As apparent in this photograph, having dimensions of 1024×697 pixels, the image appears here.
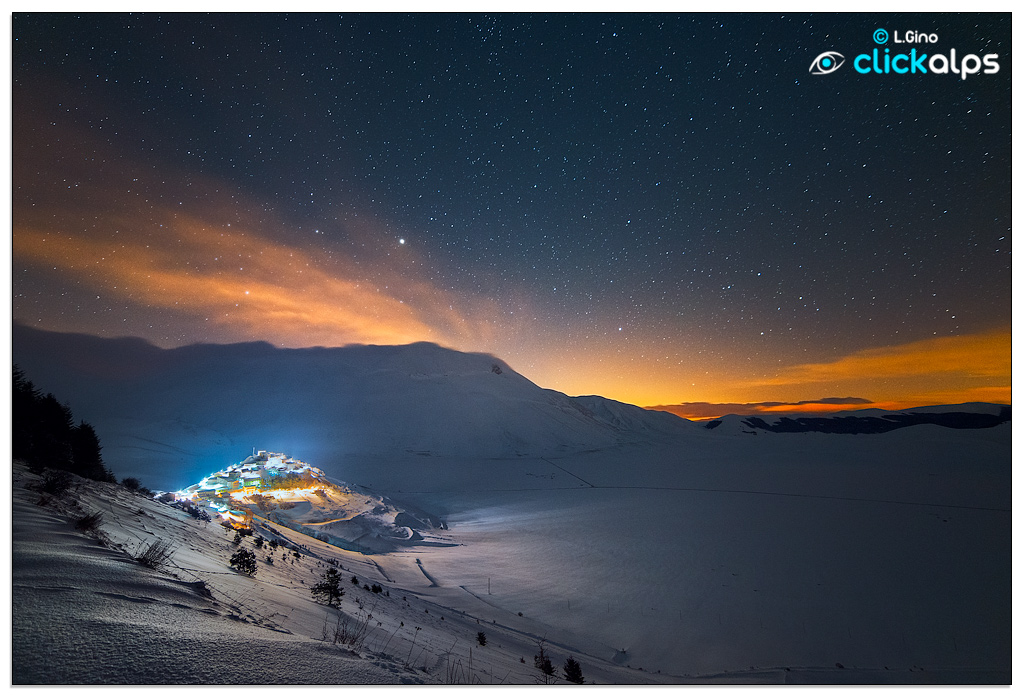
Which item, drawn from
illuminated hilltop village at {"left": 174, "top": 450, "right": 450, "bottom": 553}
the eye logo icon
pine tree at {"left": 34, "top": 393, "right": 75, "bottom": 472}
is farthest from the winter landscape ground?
the eye logo icon

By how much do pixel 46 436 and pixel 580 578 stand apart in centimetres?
1252

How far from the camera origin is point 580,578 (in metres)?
11.8

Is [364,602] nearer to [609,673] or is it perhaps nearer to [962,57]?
[609,673]

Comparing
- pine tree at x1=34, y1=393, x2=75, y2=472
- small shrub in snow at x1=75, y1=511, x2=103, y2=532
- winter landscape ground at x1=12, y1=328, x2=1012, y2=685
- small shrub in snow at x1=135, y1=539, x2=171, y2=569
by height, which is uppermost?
pine tree at x1=34, y1=393, x2=75, y2=472

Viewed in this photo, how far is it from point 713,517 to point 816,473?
1799 centimetres

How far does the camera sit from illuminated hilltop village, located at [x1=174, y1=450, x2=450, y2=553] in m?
13.2

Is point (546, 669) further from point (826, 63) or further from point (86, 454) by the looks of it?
point (826, 63)

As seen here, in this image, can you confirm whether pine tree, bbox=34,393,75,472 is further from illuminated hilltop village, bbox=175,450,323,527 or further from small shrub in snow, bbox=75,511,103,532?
illuminated hilltop village, bbox=175,450,323,527

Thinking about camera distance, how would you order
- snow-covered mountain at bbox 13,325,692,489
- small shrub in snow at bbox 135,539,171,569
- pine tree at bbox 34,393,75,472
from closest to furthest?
small shrub in snow at bbox 135,539,171,569
pine tree at bbox 34,393,75,472
snow-covered mountain at bbox 13,325,692,489

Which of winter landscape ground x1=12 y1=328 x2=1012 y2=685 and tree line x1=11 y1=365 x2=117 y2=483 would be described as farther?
tree line x1=11 y1=365 x2=117 y2=483

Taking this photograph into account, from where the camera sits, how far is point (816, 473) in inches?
1188

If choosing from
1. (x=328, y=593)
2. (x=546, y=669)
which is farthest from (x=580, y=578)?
(x=328, y=593)

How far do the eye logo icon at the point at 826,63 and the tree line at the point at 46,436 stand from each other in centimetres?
1323

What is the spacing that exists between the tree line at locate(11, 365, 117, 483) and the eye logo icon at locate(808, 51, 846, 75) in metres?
13.2
